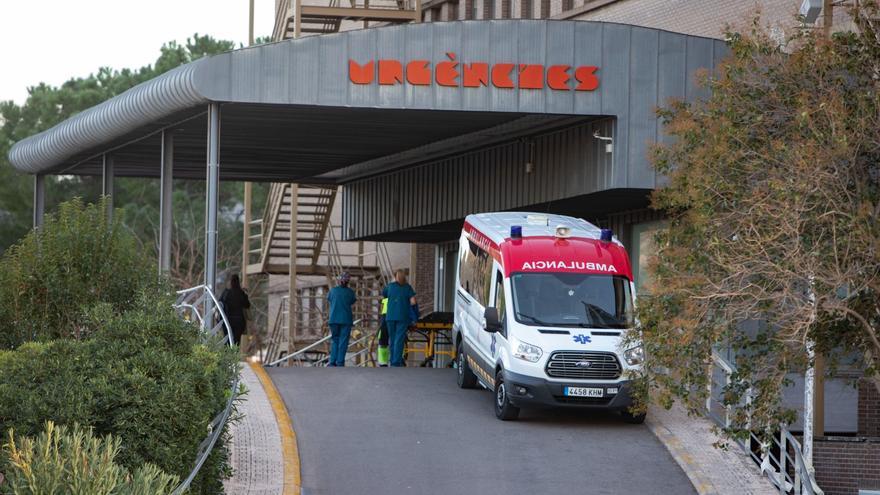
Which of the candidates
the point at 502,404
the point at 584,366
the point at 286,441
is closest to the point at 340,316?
the point at 502,404

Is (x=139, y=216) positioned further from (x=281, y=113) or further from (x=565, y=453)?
(x=565, y=453)

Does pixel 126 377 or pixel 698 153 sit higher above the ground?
pixel 698 153

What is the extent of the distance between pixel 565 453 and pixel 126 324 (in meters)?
6.00

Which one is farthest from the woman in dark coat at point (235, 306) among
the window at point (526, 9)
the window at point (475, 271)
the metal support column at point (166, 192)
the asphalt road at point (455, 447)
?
the window at point (526, 9)

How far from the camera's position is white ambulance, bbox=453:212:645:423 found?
1780 centimetres

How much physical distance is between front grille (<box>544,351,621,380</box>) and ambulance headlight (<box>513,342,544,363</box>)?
0.17 m

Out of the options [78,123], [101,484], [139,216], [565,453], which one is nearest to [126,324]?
[101,484]

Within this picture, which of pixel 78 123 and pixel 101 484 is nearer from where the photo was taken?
pixel 101 484

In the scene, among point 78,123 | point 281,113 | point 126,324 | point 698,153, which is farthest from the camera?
point 78,123

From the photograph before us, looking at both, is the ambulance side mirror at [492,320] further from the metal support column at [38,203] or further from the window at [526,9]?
the window at [526,9]

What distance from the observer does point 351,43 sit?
70.6 feet

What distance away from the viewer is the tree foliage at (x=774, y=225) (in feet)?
46.5

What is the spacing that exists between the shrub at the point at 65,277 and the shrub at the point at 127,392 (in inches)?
91.1

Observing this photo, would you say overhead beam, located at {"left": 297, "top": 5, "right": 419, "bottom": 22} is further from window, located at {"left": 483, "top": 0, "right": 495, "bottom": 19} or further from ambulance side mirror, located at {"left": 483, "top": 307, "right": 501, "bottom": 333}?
ambulance side mirror, located at {"left": 483, "top": 307, "right": 501, "bottom": 333}
